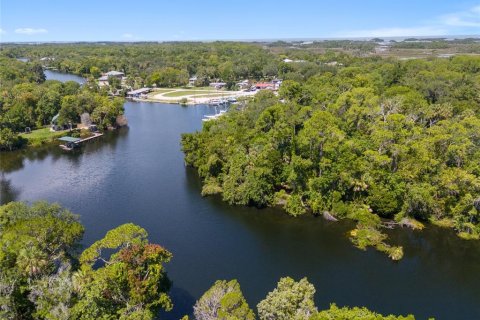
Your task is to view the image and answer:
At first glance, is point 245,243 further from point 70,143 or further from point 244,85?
point 244,85

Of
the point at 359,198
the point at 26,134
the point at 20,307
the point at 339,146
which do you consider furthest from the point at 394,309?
the point at 26,134

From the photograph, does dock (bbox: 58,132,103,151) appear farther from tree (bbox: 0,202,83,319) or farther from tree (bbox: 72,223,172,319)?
tree (bbox: 72,223,172,319)

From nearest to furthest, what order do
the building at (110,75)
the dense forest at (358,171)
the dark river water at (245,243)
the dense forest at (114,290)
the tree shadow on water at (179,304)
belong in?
the dense forest at (114,290), the tree shadow on water at (179,304), the dark river water at (245,243), the dense forest at (358,171), the building at (110,75)

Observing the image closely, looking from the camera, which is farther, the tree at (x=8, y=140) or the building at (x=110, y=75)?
the building at (x=110, y=75)

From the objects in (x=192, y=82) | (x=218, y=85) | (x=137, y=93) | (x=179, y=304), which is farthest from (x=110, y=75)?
(x=179, y=304)

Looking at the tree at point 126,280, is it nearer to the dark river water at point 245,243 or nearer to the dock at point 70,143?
the dark river water at point 245,243

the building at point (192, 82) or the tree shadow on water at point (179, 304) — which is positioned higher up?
the building at point (192, 82)

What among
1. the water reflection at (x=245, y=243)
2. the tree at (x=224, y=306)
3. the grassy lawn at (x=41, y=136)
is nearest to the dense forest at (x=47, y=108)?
the grassy lawn at (x=41, y=136)
